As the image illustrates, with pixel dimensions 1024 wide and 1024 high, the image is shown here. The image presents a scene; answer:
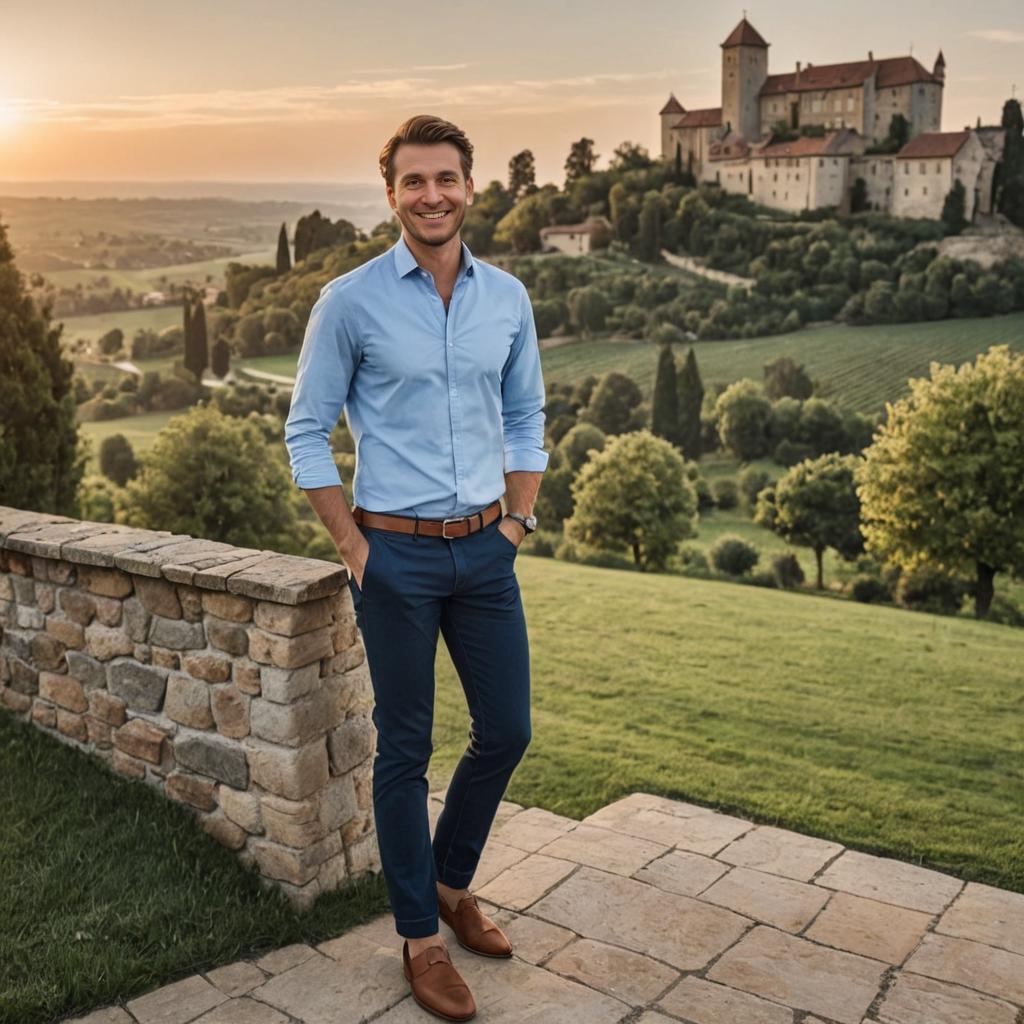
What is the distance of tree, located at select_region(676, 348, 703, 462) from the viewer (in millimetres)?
38688

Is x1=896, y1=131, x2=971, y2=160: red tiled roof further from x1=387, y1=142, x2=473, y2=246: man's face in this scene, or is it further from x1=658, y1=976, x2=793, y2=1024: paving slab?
x1=658, y1=976, x2=793, y2=1024: paving slab

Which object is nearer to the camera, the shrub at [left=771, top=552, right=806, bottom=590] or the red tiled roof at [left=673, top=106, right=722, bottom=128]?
the shrub at [left=771, top=552, right=806, bottom=590]

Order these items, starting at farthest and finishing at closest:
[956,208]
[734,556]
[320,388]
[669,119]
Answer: [669,119] → [956,208] → [734,556] → [320,388]

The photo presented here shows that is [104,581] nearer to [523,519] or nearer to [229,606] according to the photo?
[229,606]

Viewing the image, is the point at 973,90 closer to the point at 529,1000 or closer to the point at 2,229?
the point at 2,229

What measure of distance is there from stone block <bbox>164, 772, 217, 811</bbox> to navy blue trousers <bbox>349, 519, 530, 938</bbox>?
3.07 feet

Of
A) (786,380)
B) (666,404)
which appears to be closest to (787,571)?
(666,404)

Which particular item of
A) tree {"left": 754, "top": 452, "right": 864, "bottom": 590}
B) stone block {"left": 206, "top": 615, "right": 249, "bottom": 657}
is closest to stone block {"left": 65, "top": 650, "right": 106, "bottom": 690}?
stone block {"left": 206, "top": 615, "right": 249, "bottom": 657}

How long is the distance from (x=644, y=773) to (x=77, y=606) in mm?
2613

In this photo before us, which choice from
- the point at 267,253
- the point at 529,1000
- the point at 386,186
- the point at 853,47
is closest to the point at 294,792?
the point at 529,1000

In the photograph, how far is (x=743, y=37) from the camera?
66000 mm

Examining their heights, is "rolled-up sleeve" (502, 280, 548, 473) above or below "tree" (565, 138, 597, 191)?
below

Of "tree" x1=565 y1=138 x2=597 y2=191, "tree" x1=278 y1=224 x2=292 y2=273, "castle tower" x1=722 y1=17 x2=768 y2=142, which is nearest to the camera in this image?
"tree" x1=278 y1=224 x2=292 y2=273

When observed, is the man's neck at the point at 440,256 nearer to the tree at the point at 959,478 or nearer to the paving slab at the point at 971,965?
the paving slab at the point at 971,965
